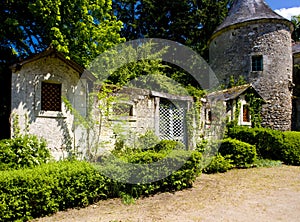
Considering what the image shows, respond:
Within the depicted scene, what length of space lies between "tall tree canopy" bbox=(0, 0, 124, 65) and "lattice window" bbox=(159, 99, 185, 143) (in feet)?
13.6

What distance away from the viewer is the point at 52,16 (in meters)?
10.0

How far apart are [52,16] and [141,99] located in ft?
16.0

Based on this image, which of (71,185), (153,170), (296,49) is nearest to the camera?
(71,185)

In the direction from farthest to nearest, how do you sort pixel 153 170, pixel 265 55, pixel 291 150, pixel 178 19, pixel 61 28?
pixel 178 19
pixel 265 55
pixel 61 28
pixel 291 150
pixel 153 170

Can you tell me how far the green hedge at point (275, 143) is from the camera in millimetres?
10179

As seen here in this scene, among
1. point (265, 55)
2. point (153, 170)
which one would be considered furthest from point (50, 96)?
point (265, 55)

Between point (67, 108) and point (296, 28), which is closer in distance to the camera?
point (67, 108)

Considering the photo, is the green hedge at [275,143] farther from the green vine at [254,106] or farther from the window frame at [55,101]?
the window frame at [55,101]

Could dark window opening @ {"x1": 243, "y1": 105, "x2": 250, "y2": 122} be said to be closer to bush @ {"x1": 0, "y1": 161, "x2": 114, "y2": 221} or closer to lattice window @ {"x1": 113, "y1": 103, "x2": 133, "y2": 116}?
lattice window @ {"x1": 113, "y1": 103, "x2": 133, "y2": 116}

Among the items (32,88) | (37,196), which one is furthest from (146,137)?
(37,196)

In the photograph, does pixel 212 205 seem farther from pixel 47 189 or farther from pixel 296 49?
pixel 296 49

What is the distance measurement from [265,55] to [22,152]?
1521cm

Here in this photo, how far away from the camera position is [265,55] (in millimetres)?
16297

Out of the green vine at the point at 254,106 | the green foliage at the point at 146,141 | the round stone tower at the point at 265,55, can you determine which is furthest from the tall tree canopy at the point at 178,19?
the green foliage at the point at 146,141
